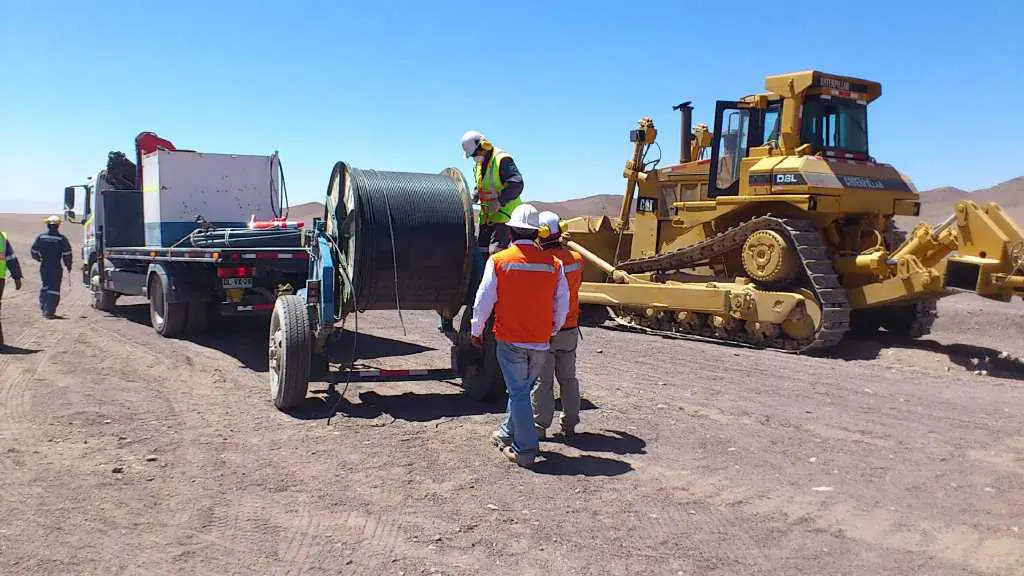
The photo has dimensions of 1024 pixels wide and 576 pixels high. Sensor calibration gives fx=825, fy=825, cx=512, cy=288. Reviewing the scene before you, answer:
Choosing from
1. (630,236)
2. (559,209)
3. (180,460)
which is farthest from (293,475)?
(559,209)

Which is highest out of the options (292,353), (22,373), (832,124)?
(832,124)

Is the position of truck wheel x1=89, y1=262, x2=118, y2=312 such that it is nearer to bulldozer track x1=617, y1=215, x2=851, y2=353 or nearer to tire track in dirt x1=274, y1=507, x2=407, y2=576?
bulldozer track x1=617, y1=215, x2=851, y2=353

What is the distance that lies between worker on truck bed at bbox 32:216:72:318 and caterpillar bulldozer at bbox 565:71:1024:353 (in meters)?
9.17

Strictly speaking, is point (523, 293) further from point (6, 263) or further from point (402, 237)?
point (6, 263)

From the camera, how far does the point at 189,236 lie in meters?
12.6

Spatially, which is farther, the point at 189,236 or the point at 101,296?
the point at 101,296

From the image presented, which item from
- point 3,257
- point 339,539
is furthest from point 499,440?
point 3,257

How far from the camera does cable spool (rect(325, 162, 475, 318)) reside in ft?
23.9

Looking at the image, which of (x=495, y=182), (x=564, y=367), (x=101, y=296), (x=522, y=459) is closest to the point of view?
(x=522, y=459)

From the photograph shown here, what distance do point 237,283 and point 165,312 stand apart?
185 cm

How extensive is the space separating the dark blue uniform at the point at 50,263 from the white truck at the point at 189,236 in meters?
0.72

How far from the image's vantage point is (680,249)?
1344 cm

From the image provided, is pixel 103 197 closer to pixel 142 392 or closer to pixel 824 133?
pixel 142 392

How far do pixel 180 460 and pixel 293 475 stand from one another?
3.14ft
